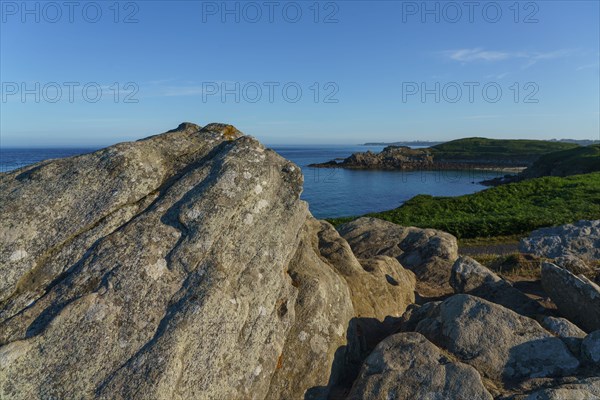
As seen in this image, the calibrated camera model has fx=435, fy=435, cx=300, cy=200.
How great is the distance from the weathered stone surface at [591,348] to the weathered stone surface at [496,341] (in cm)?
27

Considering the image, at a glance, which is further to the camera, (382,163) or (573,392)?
(382,163)

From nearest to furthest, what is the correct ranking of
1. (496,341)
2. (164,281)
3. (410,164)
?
1. (164,281)
2. (496,341)
3. (410,164)

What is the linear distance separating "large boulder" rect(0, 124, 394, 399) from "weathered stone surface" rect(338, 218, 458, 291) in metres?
8.74

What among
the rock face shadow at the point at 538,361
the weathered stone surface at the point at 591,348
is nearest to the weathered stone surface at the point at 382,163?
the rock face shadow at the point at 538,361

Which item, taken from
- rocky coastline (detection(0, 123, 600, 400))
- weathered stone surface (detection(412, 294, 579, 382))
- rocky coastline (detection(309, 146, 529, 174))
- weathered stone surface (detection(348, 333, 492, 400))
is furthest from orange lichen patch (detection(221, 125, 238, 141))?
rocky coastline (detection(309, 146, 529, 174))

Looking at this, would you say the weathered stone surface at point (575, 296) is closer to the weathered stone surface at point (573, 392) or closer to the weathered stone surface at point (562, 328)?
the weathered stone surface at point (562, 328)

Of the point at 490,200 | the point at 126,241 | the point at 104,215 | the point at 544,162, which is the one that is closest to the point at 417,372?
the point at 126,241

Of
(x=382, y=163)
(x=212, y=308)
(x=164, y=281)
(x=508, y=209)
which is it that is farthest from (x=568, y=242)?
(x=382, y=163)

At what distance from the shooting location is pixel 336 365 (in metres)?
10.9

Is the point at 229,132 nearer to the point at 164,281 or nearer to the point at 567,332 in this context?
the point at 164,281

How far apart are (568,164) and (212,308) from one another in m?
113

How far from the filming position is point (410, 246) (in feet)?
74.8

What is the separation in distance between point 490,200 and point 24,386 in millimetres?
53395

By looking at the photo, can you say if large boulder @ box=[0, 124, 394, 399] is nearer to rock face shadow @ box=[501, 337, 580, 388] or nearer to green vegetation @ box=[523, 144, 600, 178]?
rock face shadow @ box=[501, 337, 580, 388]
